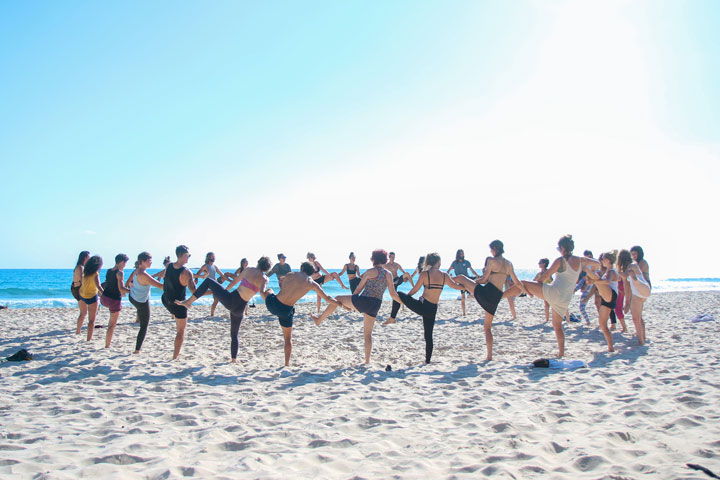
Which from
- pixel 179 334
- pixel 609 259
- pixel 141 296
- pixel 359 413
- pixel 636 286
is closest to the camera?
pixel 359 413

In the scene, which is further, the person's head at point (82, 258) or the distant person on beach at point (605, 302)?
the person's head at point (82, 258)

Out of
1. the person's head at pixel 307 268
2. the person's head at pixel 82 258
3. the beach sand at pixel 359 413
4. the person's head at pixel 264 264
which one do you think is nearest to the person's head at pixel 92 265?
the person's head at pixel 82 258

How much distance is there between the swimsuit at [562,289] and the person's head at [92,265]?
8690mm

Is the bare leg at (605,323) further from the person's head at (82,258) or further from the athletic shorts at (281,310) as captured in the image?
the person's head at (82,258)

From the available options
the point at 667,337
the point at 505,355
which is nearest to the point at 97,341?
the point at 505,355

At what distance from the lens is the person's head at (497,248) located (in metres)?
6.62

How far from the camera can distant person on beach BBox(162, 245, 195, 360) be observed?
21.3ft

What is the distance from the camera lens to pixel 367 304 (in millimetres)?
6238

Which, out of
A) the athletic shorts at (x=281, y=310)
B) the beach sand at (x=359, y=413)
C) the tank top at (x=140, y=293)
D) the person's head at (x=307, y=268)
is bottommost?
the beach sand at (x=359, y=413)

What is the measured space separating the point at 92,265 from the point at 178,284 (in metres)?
2.69

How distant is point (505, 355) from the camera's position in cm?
704

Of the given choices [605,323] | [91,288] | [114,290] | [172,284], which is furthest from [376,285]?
[91,288]

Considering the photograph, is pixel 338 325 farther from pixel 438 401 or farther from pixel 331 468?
pixel 331 468

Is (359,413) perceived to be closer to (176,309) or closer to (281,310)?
(281,310)
